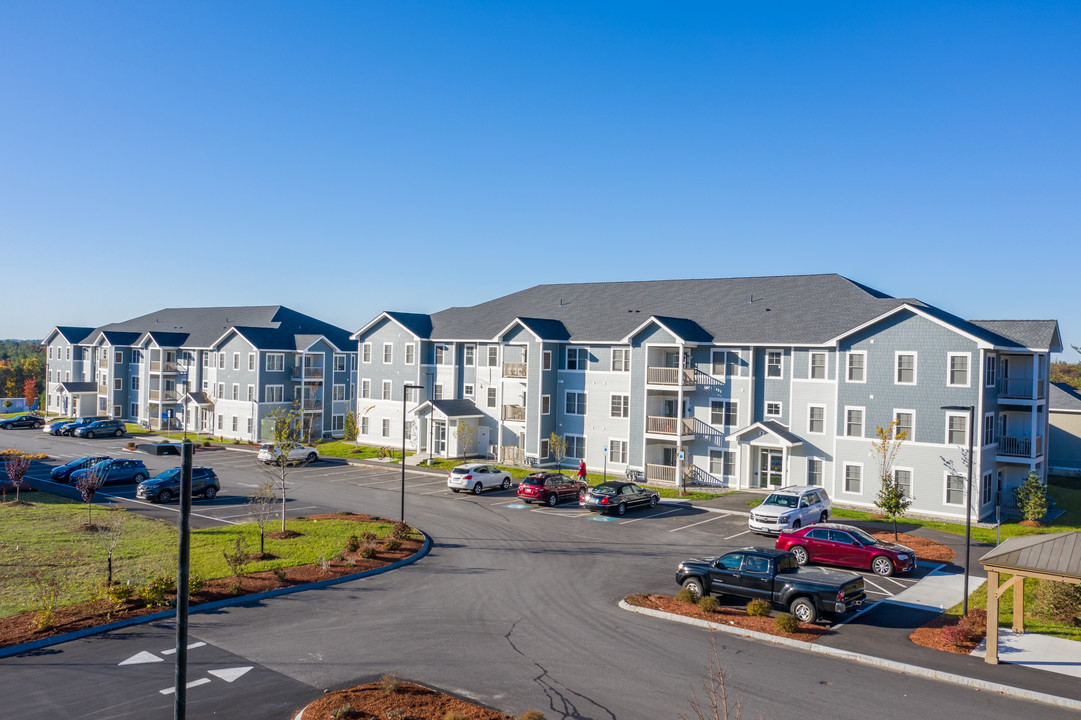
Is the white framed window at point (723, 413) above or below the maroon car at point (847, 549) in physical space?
above

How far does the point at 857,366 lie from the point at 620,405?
13.7 m

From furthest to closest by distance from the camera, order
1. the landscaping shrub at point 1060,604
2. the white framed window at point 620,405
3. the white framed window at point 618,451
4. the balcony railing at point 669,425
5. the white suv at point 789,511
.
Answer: the white framed window at point 620,405
the white framed window at point 618,451
the balcony railing at point 669,425
the white suv at point 789,511
the landscaping shrub at point 1060,604

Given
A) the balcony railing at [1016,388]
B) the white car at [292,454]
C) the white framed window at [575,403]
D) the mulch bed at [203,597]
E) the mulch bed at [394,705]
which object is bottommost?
the white car at [292,454]

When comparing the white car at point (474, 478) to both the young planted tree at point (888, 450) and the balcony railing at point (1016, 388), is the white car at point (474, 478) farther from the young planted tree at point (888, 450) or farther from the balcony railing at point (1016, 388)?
the balcony railing at point (1016, 388)

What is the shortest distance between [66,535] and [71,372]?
62622 millimetres

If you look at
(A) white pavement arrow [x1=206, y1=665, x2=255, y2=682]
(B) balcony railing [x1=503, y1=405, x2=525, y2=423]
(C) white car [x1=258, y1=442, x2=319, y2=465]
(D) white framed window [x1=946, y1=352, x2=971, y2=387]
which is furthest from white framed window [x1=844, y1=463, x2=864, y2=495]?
(C) white car [x1=258, y1=442, x2=319, y2=465]

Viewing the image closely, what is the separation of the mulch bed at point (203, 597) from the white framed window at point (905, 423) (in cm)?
2348

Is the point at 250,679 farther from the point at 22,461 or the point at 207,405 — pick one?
the point at 207,405

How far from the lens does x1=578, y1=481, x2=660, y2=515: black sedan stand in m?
33.1

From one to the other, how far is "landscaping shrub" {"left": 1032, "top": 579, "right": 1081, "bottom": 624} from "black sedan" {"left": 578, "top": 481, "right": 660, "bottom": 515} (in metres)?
16.9

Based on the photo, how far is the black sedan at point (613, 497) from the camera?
3312 cm

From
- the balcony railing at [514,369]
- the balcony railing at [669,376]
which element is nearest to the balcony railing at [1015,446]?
the balcony railing at [669,376]

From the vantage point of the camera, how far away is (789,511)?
28984mm

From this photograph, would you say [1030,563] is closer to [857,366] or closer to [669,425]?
[857,366]
